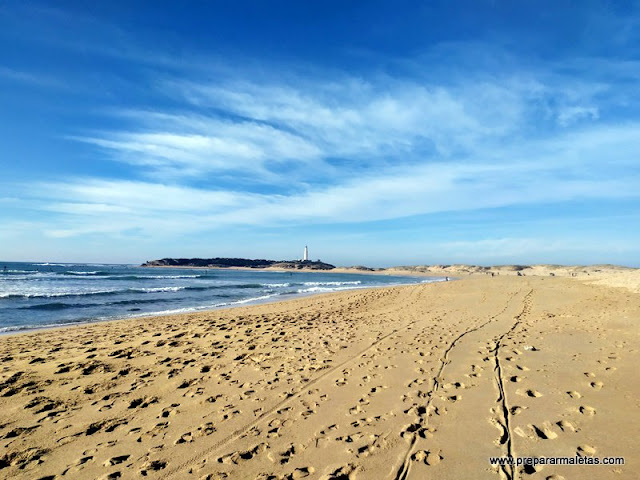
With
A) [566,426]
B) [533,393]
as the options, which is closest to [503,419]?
[566,426]

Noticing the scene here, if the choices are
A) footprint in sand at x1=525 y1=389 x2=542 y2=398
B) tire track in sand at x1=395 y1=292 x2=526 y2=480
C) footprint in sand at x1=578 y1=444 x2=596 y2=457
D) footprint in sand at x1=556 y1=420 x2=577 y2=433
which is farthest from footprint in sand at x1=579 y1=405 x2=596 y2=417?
tire track in sand at x1=395 y1=292 x2=526 y2=480

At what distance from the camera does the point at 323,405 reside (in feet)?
15.5

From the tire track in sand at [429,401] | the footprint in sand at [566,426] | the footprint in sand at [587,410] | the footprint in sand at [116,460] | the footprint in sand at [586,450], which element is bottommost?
the footprint in sand at [116,460]

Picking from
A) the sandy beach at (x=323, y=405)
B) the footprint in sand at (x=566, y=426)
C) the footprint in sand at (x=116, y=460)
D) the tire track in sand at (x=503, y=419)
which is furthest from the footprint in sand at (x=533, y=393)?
the footprint in sand at (x=116, y=460)

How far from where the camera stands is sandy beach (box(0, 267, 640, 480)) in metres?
3.44

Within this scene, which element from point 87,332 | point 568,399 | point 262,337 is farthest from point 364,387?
point 87,332

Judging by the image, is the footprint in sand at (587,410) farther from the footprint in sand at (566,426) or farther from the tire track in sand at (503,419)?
the tire track in sand at (503,419)

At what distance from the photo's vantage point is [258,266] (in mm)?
145875

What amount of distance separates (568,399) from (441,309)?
9913mm

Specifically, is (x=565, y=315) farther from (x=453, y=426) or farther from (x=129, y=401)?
(x=129, y=401)

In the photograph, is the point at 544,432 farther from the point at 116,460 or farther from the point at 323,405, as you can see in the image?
the point at 116,460

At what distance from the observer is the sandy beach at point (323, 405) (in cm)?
344

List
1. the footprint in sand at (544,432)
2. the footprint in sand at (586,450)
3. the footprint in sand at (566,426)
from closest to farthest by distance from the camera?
the footprint in sand at (586,450) → the footprint in sand at (544,432) → the footprint in sand at (566,426)

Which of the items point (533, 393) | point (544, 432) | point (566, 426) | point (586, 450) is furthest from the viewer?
point (533, 393)
